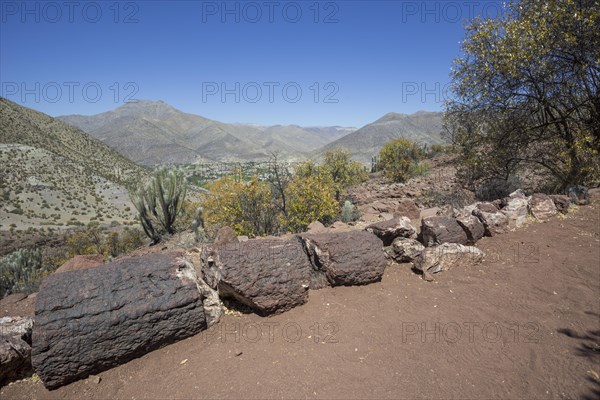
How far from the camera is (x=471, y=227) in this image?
21.1ft

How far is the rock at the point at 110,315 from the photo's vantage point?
338cm

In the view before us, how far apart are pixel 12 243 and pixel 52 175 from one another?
862 inches

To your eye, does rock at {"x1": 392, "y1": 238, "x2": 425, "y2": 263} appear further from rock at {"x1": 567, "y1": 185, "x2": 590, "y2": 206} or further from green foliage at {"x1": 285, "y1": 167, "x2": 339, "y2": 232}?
rock at {"x1": 567, "y1": 185, "x2": 590, "y2": 206}

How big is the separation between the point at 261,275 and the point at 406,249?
9.32ft

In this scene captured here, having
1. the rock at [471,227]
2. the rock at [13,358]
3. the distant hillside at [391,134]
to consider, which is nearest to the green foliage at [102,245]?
the rock at [13,358]

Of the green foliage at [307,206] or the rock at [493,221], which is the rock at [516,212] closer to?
the rock at [493,221]

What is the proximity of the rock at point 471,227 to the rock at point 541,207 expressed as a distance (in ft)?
6.13

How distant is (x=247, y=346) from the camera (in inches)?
153

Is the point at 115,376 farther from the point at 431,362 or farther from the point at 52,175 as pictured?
the point at 52,175

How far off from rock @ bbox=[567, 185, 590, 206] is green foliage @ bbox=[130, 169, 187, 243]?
44.7ft

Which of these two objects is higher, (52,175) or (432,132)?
(432,132)

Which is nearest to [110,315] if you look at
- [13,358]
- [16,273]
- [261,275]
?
[13,358]

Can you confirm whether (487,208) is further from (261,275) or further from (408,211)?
(261,275)

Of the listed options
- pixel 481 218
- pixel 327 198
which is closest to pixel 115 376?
pixel 481 218
